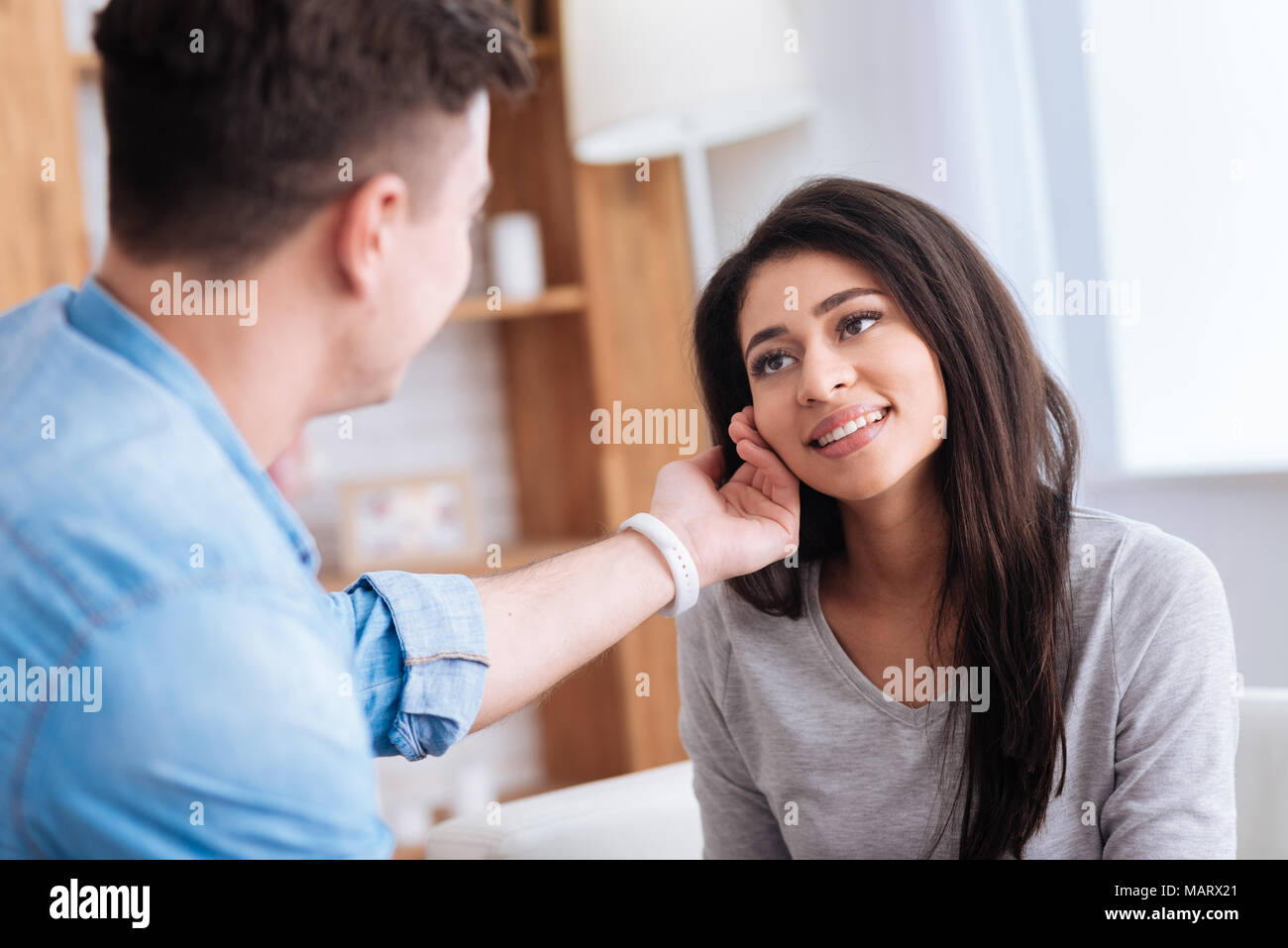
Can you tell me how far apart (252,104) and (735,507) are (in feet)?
2.56

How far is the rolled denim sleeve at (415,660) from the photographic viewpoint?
3.75ft

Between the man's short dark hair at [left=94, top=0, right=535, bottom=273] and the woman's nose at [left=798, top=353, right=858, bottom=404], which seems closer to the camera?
the man's short dark hair at [left=94, top=0, right=535, bottom=273]

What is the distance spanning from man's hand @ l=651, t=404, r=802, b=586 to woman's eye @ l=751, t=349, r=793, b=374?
2.9 inches

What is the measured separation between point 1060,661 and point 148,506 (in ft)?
3.06

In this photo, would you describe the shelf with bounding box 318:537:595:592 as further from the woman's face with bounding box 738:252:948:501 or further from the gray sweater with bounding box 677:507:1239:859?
the woman's face with bounding box 738:252:948:501

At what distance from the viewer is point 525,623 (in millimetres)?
1245

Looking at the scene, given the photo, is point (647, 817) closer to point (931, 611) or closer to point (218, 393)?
point (931, 611)

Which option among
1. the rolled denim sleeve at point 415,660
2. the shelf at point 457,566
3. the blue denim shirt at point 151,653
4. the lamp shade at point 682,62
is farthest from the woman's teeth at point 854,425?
the shelf at point 457,566

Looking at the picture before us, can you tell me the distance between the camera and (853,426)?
128cm

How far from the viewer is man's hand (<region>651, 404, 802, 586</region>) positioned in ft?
4.30

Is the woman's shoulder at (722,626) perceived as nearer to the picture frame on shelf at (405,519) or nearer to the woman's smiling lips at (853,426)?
the woman's smiling lips at (853,426)

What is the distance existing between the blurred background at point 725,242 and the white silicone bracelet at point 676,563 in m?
0.96

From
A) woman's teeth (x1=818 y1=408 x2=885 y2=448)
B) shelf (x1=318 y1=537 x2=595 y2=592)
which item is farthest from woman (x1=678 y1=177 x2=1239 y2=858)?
shelf (x1=318 y1=537 x2=595 y2=592)

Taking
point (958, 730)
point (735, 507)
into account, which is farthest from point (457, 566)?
point (958, 730)
